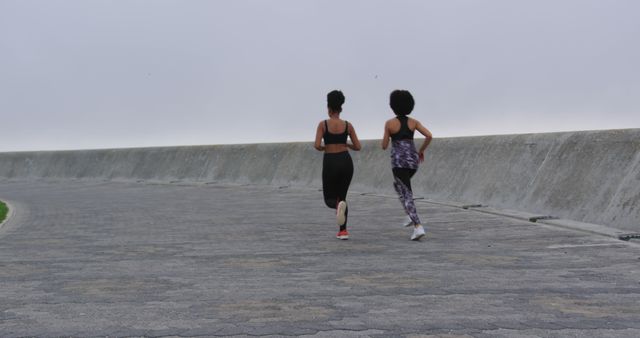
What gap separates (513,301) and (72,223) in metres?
8.31

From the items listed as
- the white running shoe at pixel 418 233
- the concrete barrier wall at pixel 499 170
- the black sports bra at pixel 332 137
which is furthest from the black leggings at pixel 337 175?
the concrete barrier wall at pixel 499 170

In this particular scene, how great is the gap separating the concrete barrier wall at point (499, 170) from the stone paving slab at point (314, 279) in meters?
0.67

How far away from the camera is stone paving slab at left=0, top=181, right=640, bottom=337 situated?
532cm

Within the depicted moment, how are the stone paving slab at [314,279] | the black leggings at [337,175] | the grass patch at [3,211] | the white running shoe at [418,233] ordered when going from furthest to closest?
the grass patch at [3,211] < the black leggings at [337,175] < the white running shoe at [418,233] < the stone paving slab at [314,279]

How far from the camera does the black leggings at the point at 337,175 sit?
1034cm

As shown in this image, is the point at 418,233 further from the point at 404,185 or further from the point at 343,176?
the point at 343,176

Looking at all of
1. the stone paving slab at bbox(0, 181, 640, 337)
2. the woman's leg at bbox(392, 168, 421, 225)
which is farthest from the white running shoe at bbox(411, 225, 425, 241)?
the woman's leg at bbox(392, 168, 421, 225)

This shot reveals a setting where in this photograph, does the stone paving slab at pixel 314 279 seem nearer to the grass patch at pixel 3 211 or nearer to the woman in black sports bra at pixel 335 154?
the woman in black sports bra at pixel 335 154

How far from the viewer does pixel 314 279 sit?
23.1 feet

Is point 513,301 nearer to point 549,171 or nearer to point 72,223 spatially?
point 549,171

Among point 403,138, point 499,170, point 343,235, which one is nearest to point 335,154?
point 403,138

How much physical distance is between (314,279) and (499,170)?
7.26 metres

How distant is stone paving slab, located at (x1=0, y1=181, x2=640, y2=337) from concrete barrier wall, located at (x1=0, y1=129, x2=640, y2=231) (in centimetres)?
67

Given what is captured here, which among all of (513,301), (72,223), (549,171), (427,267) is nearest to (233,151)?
(72,223)
